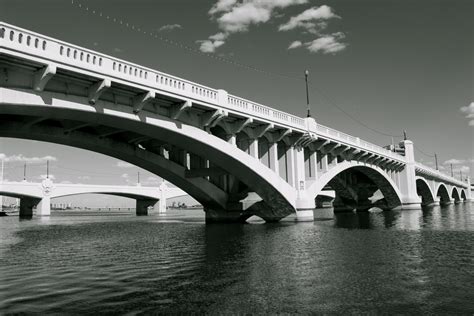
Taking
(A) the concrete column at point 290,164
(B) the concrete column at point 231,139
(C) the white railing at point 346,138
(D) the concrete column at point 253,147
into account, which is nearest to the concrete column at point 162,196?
(C) the white railing at point 346,138

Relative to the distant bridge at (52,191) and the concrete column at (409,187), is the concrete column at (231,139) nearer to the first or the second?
the distant bridge at (52,191)

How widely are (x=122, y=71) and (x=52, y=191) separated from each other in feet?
228

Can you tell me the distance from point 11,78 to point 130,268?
11290mm

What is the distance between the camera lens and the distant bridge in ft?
251

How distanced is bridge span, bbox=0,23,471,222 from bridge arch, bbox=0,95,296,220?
0.07m

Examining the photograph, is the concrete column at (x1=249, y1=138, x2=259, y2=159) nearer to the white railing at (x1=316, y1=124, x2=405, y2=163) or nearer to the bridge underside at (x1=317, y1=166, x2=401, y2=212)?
the white railing at (x1=316, y1=124, x2=405, y2=163)

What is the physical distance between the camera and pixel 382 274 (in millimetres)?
13023

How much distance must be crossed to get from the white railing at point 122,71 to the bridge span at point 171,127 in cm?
5

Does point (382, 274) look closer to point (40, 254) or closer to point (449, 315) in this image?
point (449, 315)

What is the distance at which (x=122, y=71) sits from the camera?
896 inches

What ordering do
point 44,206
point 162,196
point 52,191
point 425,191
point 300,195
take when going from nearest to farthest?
point 300,195 < point 52,191 < point 44,206 < point 162,196 < point 425,191

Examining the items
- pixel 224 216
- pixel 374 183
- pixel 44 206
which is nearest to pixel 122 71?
pixel 224 216

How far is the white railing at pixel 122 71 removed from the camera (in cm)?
1817

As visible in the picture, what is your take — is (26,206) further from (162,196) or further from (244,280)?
(244,280)
